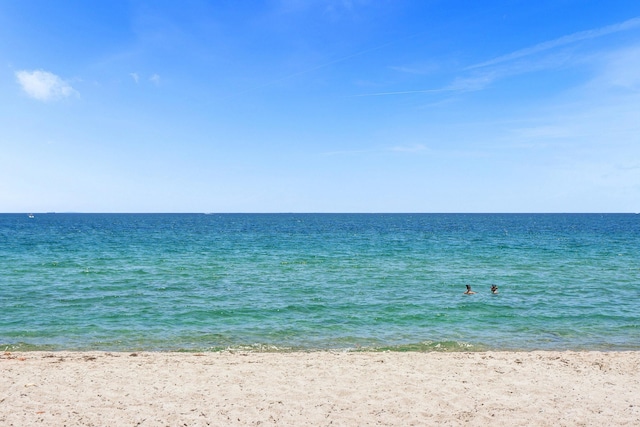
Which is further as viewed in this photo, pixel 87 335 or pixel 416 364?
pixel 87 335

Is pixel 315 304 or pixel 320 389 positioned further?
pixel 315 304

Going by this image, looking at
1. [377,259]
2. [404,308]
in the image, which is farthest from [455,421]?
[377,259]

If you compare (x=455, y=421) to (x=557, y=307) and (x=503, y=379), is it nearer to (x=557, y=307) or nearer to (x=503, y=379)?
(x=503, y=379)

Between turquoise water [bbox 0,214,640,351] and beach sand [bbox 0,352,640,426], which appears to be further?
turquoise water [bbox 0,214,640,351]

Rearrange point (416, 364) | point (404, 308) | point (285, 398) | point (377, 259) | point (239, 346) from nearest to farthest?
point (285, 398) → point (416, 364) → point (239, 346) → point (404, 308) → point (377, 259)

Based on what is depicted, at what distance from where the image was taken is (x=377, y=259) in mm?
46062

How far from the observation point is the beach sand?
10.1m

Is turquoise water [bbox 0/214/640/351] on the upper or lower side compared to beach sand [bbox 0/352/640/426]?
lower

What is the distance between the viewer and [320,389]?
1188cm

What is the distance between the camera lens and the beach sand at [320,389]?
33.2 feet

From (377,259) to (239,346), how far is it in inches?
1181

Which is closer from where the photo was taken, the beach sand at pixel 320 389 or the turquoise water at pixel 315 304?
the beach sand at pixel 320 389

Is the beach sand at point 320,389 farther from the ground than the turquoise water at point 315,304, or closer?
farther from the ground

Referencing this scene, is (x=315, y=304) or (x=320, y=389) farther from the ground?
(x=320, y=389)
